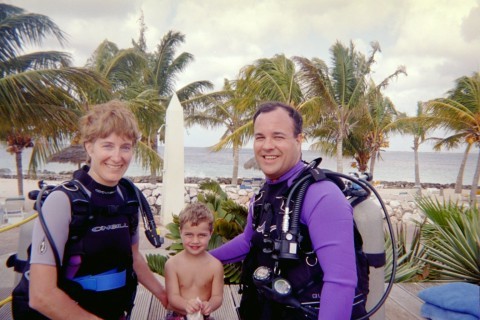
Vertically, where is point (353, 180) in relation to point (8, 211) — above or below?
above

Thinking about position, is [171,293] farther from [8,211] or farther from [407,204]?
[407,204]

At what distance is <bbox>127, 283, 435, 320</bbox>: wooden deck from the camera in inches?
117

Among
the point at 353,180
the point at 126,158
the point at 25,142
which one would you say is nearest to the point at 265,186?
the point at 353,180

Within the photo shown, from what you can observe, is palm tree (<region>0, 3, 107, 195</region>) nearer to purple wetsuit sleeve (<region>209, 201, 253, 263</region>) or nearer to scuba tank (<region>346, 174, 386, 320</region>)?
purple wetsuit sleeve (<region>209, 201, 253, 263</region>)

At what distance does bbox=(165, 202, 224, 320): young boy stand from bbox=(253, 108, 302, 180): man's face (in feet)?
1.98

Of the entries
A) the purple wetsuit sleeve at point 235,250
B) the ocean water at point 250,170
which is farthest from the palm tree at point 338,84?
the ocean water at point 250,170

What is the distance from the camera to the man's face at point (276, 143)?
2.15 metres

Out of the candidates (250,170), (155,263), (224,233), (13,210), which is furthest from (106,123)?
(250,170)

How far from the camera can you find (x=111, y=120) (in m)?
2.01

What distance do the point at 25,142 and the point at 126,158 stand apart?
68.3ft

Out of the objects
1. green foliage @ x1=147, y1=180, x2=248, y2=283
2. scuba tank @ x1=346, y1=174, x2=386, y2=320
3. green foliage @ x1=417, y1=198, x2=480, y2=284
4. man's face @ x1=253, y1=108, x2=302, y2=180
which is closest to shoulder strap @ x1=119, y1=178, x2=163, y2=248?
man's face @ x1=253, y1=108, x2=302, y2=180

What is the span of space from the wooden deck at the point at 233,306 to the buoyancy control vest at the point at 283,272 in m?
0.91

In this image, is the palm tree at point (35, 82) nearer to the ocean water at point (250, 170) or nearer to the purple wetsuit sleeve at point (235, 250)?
the purple wetsuit sleeve at point (235, 250)

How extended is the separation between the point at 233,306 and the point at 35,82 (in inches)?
352
